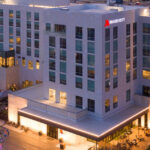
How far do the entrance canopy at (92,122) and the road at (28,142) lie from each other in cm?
342

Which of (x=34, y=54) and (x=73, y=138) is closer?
(x=73, y=138)

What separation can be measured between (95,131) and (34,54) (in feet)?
113

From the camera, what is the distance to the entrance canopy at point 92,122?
58875 mm

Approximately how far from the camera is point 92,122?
2461 inches

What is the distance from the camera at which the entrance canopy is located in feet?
193

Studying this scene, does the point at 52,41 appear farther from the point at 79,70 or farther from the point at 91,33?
the point at 91,33

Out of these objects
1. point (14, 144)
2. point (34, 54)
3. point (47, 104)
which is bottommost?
point (14, 144)

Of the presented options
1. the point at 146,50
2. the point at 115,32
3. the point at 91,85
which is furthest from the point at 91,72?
the point at 146,50

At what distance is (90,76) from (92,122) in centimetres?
743

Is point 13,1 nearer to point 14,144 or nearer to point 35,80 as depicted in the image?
point 35,80

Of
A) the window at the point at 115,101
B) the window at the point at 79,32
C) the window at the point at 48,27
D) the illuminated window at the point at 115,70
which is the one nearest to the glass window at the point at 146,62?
the illuminated window at the point at 115,70

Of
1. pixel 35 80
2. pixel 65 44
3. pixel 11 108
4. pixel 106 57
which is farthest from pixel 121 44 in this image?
pixel 35 80

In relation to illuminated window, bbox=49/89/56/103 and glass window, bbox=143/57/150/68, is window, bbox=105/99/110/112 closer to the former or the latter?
illuminated window, bbox=49/89/56/103

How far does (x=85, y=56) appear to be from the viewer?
63.1 meters
